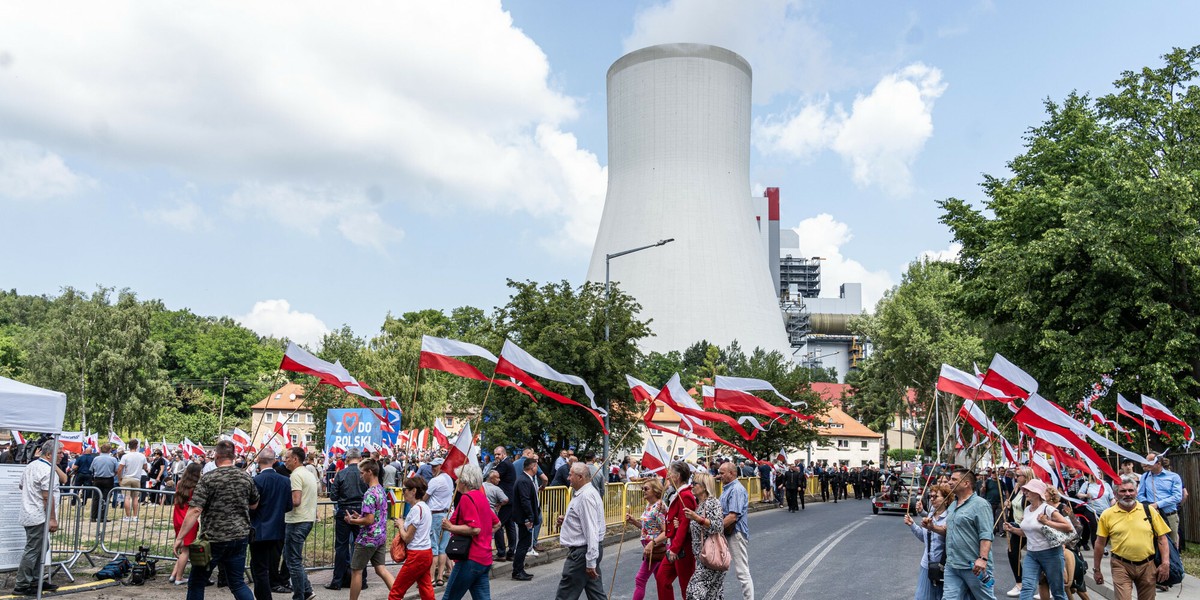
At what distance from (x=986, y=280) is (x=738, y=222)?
124 feet

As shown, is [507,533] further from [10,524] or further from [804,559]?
[10,524]

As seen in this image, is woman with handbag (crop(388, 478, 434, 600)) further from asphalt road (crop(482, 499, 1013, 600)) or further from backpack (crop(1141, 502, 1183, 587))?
backpack (crop(1141, 502, 1183, 587))

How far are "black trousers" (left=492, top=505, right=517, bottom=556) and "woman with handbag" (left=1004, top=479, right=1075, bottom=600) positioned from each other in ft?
19.8

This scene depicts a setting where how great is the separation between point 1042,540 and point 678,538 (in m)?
3.15

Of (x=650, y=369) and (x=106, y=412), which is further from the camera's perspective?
(x=650, y=369)

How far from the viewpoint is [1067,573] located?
9102 mm

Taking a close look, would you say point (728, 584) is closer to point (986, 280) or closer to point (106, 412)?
point (986, 280)

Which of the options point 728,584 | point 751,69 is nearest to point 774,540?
point 728,584

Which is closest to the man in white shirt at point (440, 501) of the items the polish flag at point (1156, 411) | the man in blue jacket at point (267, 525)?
the man in blue jacket at point (267, 525)

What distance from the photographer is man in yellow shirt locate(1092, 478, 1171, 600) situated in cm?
838

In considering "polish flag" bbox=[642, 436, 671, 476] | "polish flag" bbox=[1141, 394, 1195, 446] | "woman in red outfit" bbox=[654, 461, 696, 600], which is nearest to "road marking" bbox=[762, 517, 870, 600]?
"polish flag" bbox=[642, 436, 671, 476]

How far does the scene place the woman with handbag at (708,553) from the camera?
7324mm

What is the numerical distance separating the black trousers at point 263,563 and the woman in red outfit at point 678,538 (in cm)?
338

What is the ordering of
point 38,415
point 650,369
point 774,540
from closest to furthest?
point 38,415, point 774,540, point 650,369
